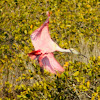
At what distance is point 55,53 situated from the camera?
3633mm

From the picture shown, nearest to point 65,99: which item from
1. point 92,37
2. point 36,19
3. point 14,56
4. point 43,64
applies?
point 43,64

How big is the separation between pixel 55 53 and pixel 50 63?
0.96m

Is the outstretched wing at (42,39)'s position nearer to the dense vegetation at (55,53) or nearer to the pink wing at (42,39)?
the pink wing at (42,39)

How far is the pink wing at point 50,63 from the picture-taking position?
2639 millimetres

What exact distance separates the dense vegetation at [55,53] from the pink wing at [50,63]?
8 centimetres

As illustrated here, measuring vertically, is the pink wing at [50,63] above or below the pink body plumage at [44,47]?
below

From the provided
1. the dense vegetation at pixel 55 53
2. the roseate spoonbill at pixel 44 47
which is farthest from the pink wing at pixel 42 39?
the dense vegetation at pixel 55 53

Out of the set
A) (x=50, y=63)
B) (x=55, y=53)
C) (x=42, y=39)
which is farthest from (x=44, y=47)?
(x=55, y=53)

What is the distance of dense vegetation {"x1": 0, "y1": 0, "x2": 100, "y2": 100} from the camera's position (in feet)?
8.84

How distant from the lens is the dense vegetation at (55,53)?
2.70 metres

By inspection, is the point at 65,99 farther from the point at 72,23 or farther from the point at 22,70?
the point at 72,23

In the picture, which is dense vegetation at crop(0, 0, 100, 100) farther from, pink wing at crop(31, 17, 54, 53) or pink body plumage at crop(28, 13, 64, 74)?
pink wing at crop(31, 17, 54, 53)

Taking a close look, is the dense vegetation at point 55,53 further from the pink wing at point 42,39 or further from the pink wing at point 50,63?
the pink wing at point 42,39

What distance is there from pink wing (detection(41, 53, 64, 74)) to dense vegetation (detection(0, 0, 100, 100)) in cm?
8
